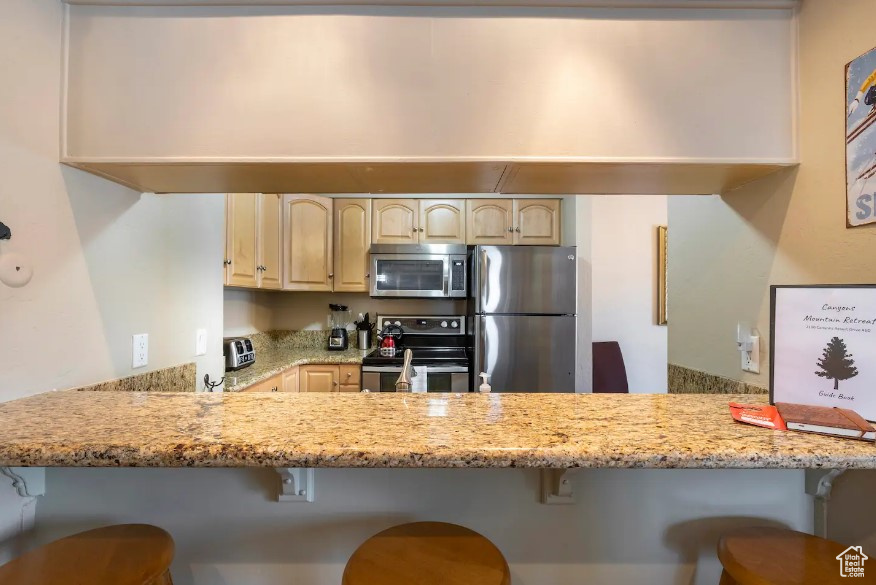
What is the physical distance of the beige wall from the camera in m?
0.92

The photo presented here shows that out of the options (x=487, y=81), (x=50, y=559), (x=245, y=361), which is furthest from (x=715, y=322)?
(x=245, y=361)

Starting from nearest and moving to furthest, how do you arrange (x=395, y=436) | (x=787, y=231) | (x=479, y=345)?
(x=395, y=436) → (x=787, y=231) → (x=479, y=345)

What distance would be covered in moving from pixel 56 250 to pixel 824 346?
6.48ft

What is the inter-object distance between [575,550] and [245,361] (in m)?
2.17

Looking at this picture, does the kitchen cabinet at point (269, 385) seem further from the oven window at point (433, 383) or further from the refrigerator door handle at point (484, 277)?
the refrigerator door handle at point (484, 277)

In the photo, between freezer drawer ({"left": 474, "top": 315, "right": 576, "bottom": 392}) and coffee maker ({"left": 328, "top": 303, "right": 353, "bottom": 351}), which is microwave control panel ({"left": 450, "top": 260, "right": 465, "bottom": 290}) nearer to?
freezer drawer ({"left": 474, "top": 315, "right": 576, "bottom": 392})

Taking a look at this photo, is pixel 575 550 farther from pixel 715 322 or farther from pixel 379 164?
pixel 379 164

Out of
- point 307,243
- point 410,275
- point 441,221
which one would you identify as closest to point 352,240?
point 307,243

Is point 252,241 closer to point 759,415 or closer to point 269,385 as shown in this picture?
point 269,385

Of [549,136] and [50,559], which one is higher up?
[549,136]

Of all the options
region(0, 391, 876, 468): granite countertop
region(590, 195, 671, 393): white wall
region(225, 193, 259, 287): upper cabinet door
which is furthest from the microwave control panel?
region(0, 391, 876, 468): granite countertop

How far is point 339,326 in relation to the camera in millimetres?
3424

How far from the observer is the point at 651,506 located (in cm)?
100

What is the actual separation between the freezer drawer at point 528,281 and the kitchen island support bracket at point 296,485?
6.06 feet
